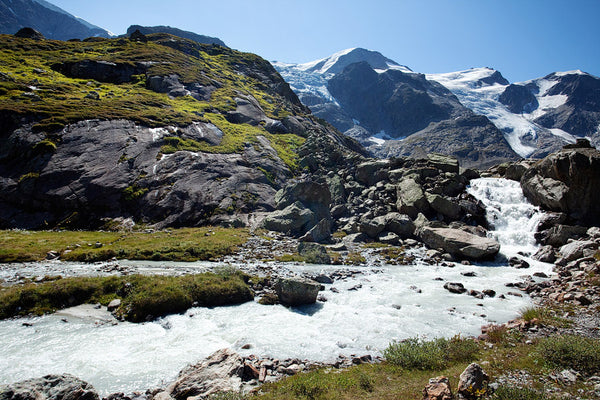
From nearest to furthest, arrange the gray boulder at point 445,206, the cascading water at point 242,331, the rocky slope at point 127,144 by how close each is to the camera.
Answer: the cascading water at point 242,331
the gray boulder at point 445,206
the rocky slope at point 127,144

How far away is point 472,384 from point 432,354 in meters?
3.81

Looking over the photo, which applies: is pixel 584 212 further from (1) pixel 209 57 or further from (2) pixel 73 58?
(1) pixel 209 57

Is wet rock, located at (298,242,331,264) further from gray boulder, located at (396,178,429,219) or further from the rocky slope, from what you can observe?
gray boulder, located at (396,178,429,219)

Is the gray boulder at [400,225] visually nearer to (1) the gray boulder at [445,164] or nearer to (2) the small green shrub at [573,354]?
(1) the gray boulder at [445,164]

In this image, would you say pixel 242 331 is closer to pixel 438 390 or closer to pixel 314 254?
pixel 438 390

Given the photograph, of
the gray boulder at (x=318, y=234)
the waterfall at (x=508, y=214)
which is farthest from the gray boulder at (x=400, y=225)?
the waterfall at (x=508, y=214)

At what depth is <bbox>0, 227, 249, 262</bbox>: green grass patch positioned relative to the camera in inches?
1145

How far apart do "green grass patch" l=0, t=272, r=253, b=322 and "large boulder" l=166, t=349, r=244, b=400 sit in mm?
8136

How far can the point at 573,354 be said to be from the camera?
35.8 ft

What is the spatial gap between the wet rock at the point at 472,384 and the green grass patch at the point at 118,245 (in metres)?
26.9

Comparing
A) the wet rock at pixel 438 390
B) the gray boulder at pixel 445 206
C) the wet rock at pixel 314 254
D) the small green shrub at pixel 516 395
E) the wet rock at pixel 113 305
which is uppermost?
the gray boulder at pixel 445 206

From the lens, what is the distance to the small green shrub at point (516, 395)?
27.9 ft

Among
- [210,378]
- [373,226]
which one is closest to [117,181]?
[373,226]

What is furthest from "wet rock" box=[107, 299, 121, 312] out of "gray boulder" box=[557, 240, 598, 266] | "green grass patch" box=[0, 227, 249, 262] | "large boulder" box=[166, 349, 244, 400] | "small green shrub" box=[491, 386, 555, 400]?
"gray boulder" box=[557, 240, 598, 266]
